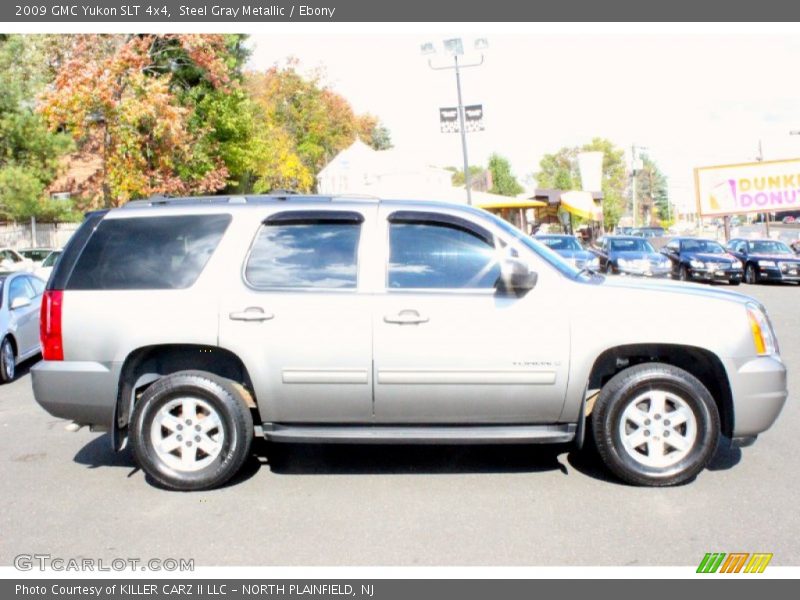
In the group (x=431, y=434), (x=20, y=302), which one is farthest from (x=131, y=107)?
(x=431, y=434)

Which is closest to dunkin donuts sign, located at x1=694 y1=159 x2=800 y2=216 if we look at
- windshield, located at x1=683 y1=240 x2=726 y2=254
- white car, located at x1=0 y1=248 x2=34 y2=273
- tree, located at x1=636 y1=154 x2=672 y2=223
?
windshield, located at x1=683 y1=240 x2=726 y2=254

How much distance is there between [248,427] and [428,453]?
1565 millimetres

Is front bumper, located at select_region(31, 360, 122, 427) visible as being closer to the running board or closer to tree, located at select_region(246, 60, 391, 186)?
the running board

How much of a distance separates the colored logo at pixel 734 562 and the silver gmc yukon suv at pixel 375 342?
3.27 ft

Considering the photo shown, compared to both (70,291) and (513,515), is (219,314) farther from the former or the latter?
(513,515)

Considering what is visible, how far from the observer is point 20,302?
1007 cm

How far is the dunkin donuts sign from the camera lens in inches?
1326

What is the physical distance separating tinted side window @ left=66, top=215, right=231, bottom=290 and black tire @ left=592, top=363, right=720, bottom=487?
115 inches

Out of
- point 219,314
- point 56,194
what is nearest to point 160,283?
point 219,314

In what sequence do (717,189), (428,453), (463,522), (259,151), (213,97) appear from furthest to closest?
1. (717,189)
2. (259,151)
3. (213,97)
4. (428,453)
5. (463,522)

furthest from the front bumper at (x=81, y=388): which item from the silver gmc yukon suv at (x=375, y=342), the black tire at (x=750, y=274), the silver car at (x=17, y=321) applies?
the black tire at (x=750, y=274)

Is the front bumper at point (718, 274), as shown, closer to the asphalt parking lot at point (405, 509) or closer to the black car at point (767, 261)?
the black car at point (767, 261)

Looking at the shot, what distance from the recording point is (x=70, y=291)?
206 inches

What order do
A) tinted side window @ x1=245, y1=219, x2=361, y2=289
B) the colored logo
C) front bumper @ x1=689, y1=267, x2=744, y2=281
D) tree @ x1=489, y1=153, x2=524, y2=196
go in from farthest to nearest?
1. tree @ x1=489, y1=153, x2=524, y2=196
2. front bumper @ x1=689, y1=267, x2=744, y2=281
3. tinted side window @ x1=245, y1=219, x2=361, y2=289
4. the colored logo
